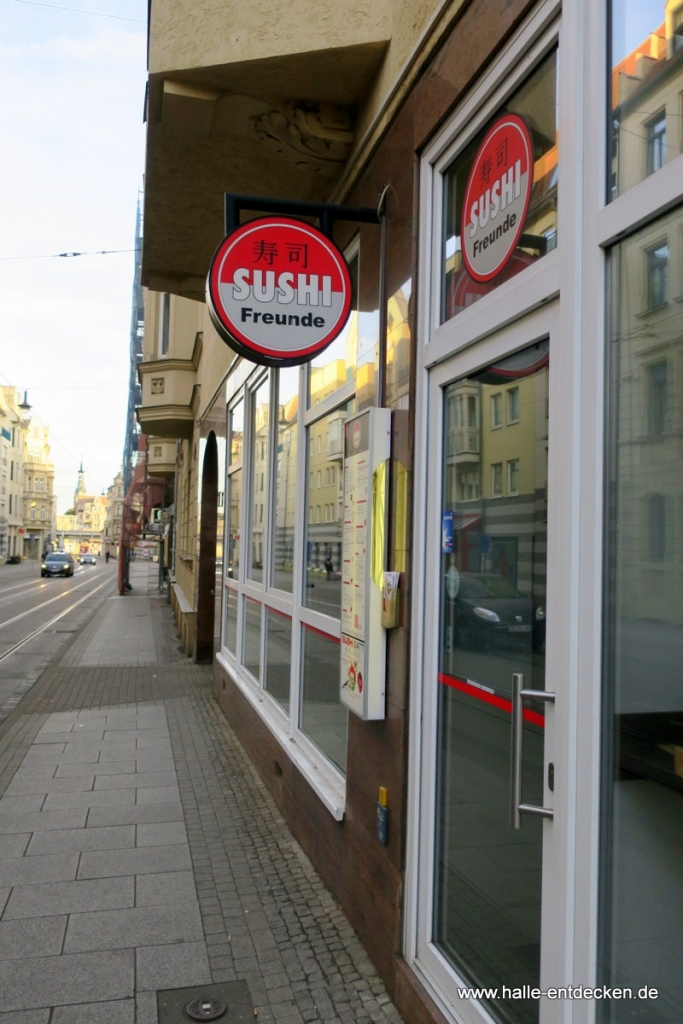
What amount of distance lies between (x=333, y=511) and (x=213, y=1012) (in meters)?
2.61

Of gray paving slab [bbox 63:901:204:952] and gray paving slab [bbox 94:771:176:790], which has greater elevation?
gray paving slab [bbox 63:901:204:952]

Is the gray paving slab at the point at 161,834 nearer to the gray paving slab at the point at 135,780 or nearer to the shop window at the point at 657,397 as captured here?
the gray paving slab at the point at 135,780

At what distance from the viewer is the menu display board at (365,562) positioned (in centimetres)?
356

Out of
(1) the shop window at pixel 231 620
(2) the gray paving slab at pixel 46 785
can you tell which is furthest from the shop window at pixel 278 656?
(1) the shop window at pixel 231 620

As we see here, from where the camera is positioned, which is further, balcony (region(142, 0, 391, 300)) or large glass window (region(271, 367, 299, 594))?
large glass window (region(271, 367, 299, 594))

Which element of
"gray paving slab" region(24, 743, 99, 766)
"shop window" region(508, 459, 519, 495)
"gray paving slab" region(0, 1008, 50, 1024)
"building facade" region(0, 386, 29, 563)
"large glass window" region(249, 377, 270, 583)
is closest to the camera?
"shop window" region(508, 459, 519, 495)

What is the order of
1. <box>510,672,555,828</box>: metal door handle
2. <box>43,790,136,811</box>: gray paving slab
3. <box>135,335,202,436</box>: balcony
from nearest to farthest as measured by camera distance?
<box>510,672,555,828</box>: metal door handle, <box>43,790,136,811</box>: gray paving slab, <box>135,335,202,436</box>: balcony

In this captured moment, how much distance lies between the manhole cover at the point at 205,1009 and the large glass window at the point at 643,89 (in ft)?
10.1

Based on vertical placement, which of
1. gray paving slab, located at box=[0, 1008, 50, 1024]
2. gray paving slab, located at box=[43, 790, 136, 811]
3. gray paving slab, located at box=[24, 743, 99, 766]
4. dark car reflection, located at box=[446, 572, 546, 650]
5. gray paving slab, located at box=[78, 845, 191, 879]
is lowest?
gray paving slab, located at box=[24, 743, 99, 766]

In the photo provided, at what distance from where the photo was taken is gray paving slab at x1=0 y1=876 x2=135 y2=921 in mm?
4066

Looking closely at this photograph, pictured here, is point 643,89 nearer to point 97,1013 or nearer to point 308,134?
point 308,134

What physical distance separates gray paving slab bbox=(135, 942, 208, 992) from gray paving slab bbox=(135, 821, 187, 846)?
4.44 feet

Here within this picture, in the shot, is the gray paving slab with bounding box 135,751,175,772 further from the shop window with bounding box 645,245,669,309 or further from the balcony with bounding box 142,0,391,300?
the shop window with bounding box 645,245,669,309

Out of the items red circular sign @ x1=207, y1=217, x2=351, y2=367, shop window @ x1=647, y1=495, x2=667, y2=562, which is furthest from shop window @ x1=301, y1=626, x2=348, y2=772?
shop window @ x1=647, y1=495, x2=667, y2=562
